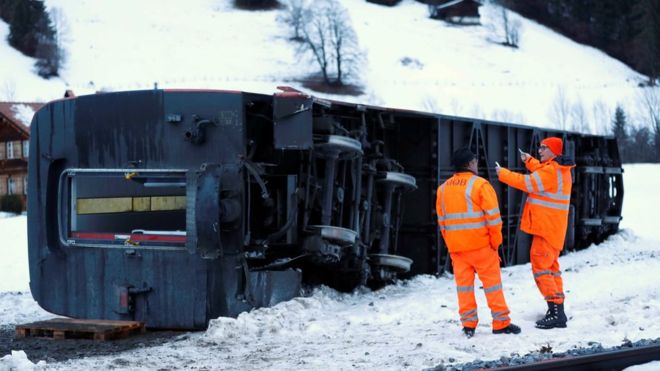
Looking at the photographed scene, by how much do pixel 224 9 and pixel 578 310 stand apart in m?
81.9

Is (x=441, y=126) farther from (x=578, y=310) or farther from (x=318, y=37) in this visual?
(x=318, y=37)

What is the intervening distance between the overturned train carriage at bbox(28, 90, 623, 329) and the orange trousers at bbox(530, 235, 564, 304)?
2.31 metres

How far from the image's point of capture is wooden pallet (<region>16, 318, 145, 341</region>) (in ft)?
29.5

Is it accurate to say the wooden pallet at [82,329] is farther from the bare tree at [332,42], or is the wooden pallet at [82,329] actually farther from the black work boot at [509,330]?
the bare tree at [332,42]

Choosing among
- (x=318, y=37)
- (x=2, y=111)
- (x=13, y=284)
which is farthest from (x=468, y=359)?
(x=318, y=37)

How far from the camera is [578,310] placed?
9.45m

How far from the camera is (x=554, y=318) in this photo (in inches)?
336

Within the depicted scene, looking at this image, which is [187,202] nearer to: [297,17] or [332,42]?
[332,42]

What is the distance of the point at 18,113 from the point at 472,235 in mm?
36852

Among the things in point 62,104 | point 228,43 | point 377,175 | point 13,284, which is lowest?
point 13,284

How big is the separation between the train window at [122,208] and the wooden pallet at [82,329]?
0.82 meters

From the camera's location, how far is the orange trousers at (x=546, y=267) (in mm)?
8562

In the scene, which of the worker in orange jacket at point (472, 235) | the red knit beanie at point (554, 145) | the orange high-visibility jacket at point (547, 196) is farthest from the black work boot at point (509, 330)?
the red knit beanie at point (554, 145)

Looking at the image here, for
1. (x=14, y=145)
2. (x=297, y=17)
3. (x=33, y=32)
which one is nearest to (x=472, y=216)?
(x=14, y=145)
